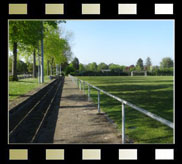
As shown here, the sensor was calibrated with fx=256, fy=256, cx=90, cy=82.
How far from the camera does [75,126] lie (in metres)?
7.70

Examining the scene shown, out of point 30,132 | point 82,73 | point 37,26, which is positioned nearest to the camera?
point 30,132

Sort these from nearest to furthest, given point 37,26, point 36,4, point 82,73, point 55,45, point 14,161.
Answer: point 14,161 < point 36,4 < point 37,26 < point 55,45 < point 82,73

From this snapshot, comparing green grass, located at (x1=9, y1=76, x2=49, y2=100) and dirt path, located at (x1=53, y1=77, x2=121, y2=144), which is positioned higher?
green grass, located at (x1=9, y1=76, x2=49, y2=100)

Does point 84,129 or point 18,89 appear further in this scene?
point 18,89

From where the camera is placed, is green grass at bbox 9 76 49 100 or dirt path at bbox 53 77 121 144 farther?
green grass at bbox 9 76 49 100

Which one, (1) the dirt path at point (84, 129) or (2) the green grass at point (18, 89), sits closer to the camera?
(1) the dirt path at point (84, 129)

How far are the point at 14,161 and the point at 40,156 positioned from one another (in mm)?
367

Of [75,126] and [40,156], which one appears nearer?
Answer: [40,156]

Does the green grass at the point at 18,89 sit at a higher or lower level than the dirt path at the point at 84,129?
higher

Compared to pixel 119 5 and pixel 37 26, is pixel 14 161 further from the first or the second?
pixel 37 26

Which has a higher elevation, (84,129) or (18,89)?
(18,89)
